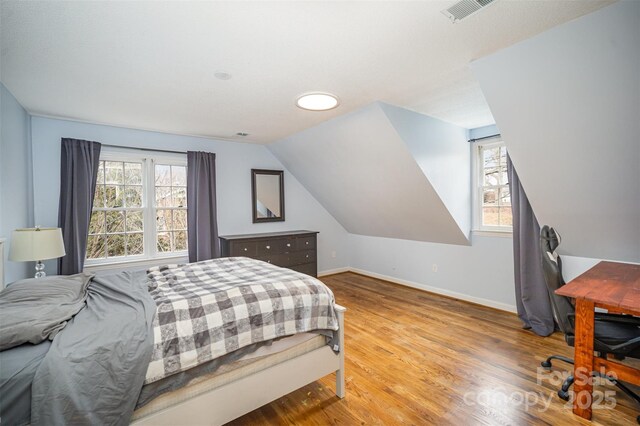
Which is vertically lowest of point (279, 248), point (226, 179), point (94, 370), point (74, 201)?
point (94, 370)

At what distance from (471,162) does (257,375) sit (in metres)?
3.65

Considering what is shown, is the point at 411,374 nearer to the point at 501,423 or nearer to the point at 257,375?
the point at 501,423

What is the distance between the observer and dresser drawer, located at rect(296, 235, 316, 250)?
475 cm

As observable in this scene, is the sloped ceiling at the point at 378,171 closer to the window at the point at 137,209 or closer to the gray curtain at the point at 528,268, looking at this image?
the gray curtain at the point at 528,268

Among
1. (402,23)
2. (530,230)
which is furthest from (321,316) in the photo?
(530,230)

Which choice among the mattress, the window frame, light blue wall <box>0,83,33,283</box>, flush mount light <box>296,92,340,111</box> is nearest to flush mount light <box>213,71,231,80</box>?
flush mount light <box>296,92,340,111</box>

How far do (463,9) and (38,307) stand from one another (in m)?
2.73

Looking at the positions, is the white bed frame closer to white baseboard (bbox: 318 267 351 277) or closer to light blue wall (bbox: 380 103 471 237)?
light blue wall (bbox: 380 103 471 237)

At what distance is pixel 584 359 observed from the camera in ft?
6.20

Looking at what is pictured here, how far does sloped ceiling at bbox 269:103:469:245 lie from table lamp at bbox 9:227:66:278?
9.37ft

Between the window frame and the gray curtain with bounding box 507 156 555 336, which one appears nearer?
the gray curtain with bounding box 507 156 555 336

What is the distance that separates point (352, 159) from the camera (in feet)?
13.0

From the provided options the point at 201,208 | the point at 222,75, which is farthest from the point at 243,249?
the point at 222,75

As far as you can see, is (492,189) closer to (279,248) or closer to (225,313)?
(279,248)
